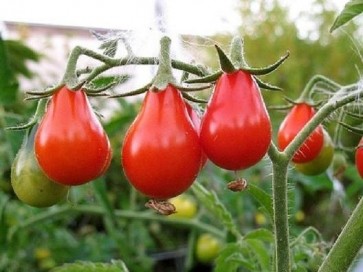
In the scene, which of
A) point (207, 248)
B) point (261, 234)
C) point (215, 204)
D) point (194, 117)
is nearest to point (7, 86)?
point (215, 204)

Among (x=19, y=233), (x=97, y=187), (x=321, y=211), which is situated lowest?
(x=321, y=211)

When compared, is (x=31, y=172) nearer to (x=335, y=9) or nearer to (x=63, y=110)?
(x=63, y=110)

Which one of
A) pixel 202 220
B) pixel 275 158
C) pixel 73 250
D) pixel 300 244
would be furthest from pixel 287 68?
pixel 275 158

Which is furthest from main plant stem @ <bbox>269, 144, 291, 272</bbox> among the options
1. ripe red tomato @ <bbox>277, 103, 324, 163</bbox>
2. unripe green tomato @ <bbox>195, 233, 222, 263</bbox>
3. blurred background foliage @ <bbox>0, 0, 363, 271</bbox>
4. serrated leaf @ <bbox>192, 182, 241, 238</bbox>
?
unripe green tomato @ <bbox>195, 233, 222, 263</bbox>

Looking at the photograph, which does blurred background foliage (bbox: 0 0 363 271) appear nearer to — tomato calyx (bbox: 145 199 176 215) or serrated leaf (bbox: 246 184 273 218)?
serrated leaf (bbox: 246 184 273 218)

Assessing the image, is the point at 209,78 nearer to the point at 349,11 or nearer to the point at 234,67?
the point at 234,67

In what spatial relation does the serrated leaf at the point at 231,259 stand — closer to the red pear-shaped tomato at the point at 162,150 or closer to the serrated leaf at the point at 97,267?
the serrated leaf at the point at 97,267
